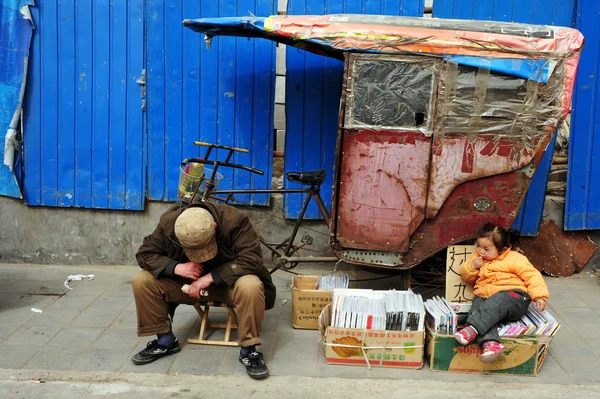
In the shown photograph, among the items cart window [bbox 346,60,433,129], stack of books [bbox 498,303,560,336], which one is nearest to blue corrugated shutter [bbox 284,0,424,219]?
cart window [bbox 346,60,433,129]

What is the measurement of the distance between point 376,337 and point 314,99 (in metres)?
2.51

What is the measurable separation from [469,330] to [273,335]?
4.62ft

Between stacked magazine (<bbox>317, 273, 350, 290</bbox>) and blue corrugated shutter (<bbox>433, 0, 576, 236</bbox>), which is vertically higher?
blue corrugated shutter (<bbox>433, 0, 576, 236</bbox>)

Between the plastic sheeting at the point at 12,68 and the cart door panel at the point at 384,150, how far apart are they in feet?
10.5

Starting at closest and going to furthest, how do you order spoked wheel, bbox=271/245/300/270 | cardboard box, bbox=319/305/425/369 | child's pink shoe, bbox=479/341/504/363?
child's pink shoe, bbox=479/341/504/363 → cardboard box, bbox=319/305/425/369 → spoked wheel, bbox=271/245/300/270

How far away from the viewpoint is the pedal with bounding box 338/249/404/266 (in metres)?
4.52

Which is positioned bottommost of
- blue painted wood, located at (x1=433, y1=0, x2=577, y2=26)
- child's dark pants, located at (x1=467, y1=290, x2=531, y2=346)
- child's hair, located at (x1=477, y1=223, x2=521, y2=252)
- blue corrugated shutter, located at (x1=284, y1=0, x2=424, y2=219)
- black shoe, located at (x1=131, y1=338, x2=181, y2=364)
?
black shoe, located at (x1=131, y1=338, x2=181, y2=364)

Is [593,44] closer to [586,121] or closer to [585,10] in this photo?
[585,10]

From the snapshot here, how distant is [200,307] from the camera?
13.4 feet

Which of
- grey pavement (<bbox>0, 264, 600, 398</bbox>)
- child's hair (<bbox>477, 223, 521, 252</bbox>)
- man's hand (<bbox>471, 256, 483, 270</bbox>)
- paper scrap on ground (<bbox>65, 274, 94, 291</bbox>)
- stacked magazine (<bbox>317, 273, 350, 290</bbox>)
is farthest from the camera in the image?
paper scrap on ground (<bbox>65, 274, 94, 291</bbox>)

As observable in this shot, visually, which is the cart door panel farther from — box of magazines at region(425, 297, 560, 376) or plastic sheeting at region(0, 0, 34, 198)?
plastic sheeting at region(0, 0, 34, 198)

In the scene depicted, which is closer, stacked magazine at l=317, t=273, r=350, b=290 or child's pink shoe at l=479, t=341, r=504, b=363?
child's pink shoe at l=479, t=341, r=504, b=363

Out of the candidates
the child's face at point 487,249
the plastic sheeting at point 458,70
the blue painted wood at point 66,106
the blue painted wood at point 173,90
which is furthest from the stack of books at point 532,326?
the blue painted wood at point 66,106

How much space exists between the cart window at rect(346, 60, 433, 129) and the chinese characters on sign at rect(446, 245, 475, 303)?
0.96 m
